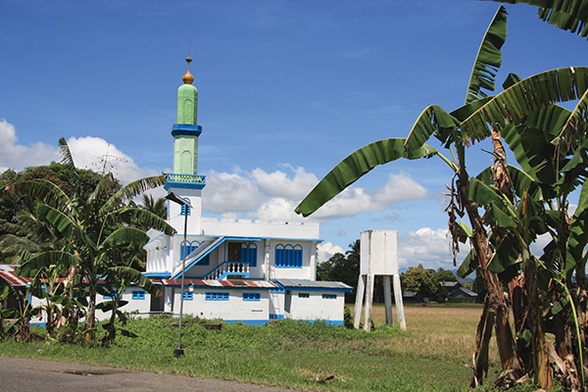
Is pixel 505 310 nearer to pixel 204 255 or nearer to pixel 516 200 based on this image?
pixel 516 200

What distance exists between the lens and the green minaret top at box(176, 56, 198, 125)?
37.4 meters

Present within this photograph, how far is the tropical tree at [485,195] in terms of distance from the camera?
35.8ft

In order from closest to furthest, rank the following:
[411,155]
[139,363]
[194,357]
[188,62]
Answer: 1. [411,155]
2. [139,363]
3. [194,357]
4. [188,62]

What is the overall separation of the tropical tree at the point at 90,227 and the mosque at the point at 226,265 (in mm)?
11251

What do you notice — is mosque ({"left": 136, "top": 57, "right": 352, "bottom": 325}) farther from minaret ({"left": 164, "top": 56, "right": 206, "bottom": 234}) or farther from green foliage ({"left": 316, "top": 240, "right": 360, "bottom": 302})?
green foliage ({"left": 316, "top": 240, "right": 360, "bottom": 302})

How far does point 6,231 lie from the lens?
44688 mm

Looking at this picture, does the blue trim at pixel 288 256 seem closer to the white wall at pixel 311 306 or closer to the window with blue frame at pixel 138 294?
the white wall at pixel 311 306

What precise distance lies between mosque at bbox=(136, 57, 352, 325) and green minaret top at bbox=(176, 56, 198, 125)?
2.1 inches

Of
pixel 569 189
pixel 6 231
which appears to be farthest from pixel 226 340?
pixel 6 231

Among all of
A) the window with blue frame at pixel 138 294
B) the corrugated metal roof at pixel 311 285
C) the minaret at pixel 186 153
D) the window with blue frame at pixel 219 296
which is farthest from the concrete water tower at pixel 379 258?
the window with blue frame at pixel 138 294

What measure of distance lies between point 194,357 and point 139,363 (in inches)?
74.5

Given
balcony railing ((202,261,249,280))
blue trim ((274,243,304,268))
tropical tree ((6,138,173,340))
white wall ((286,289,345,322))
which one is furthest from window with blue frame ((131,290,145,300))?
tropical tree ((6,138,173,340))

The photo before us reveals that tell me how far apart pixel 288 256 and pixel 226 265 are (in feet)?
11.1

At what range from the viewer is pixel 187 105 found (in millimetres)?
37469
